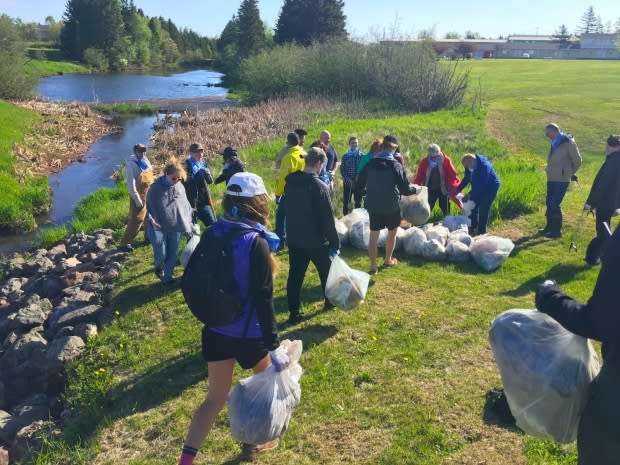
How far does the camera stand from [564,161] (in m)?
8.84

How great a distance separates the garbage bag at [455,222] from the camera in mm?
9086

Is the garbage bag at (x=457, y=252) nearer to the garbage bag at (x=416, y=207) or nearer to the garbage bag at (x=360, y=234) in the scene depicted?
the garbage bag at (x=416, y=207)

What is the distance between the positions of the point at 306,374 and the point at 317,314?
1297mm

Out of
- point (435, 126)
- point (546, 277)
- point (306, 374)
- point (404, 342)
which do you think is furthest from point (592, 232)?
point (435, 126)

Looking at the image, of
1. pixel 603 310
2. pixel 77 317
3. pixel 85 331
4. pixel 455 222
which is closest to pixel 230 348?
pixel 603 310

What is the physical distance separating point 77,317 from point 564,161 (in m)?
7.81

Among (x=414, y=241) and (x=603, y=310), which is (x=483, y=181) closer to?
(x=414, y=241)

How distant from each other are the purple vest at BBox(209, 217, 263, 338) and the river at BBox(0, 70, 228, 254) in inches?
449

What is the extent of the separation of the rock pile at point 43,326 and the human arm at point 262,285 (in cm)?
293

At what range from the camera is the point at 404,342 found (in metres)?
5.82

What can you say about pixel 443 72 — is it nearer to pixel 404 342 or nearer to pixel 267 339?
pixel 404 342

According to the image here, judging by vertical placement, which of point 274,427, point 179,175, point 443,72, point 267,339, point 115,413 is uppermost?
point 443,72

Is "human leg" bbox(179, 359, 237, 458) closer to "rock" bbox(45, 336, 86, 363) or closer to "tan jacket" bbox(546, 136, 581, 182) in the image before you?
"rock" bbox(45, 336, 86, 363)

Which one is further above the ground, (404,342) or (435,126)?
(435,126)
